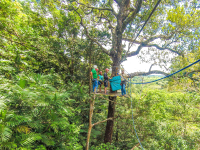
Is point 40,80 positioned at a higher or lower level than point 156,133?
higher

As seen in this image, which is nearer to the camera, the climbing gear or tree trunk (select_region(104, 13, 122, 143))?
the climbing gear

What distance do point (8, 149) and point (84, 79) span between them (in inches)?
196

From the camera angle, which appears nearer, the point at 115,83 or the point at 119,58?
the point at 115,83

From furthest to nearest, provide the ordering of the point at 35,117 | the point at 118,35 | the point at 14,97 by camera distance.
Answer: the point at 118,35, the point at 35,117, the point at 14,97

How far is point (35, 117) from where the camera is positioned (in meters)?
2.31

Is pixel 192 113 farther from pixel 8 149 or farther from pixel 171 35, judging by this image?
pixel 8 149

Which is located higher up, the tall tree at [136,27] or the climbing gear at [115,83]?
the tall tree at [136,27]

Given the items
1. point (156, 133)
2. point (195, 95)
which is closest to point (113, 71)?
point (156, 133)

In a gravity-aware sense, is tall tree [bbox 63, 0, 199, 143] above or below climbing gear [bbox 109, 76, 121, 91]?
above

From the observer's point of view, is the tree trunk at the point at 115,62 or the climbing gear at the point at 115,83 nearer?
the climbing gear at the point at 115,83

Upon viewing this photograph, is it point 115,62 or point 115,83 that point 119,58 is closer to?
point 115,62

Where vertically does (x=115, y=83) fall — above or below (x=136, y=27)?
below

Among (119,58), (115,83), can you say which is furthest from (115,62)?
(115,83)

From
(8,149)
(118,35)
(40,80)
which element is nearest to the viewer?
(8,149)
